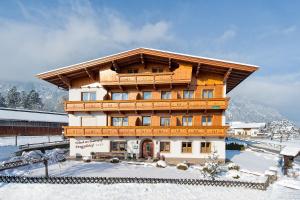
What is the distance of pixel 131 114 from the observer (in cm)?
2709

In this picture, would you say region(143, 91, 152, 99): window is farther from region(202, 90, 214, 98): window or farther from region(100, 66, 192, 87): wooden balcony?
region(202, 90, 214, 98): window

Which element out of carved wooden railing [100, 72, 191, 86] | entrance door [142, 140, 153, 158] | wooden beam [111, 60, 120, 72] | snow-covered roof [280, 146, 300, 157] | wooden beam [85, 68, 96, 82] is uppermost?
wooden beam [111, 60, 120, 72]

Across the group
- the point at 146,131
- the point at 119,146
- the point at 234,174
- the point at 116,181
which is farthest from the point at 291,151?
the point at 119,146

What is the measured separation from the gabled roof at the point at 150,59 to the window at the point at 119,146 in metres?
9.02

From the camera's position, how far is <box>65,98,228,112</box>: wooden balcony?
24.4 metres

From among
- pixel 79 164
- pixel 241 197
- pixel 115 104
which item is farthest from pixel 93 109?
pixel 241 197

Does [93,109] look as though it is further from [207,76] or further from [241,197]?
[241,197]

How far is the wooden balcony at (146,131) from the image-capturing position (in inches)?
961

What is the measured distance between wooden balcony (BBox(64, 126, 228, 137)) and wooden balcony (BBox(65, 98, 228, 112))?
209cm

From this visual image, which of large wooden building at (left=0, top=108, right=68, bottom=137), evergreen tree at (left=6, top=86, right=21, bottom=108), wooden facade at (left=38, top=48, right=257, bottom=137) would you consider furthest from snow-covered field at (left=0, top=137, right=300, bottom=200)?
evergreen tree at (left=6, top=86, right=21, bottom=108)

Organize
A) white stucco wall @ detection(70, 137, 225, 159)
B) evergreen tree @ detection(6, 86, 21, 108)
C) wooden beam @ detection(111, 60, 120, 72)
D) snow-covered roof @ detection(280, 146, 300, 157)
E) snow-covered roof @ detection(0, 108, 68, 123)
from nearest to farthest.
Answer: snow-covered roof @ detection(280, 146, 300, 157) → white stucco wall @ detection(70, 137, 225, 159) → wooden beam @ detection(111, 60, 120, 72) → snow-covered roof @ detection(0, 108, 68, 123) → evergreen tree @ detection(6, 86, 21, 108)

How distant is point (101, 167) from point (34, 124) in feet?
116

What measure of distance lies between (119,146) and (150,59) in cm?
1097

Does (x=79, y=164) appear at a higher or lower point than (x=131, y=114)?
lower
